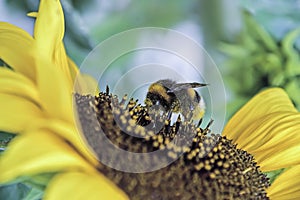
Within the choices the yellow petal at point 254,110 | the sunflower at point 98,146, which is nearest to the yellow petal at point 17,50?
the sunflower at point 98,146

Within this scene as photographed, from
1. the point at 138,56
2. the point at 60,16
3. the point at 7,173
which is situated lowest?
the point at 7,173

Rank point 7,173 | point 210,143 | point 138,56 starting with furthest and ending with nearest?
point 138,56
point 210,143
point 7,173

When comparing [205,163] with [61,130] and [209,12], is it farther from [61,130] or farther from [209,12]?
[209,12]

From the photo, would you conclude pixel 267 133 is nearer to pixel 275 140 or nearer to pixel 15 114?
pixel 275 140

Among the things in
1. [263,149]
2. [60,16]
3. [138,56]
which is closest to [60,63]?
[60,16]

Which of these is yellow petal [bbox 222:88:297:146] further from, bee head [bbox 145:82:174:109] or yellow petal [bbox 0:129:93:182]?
yellow petal [bbox 0:129:93:182]

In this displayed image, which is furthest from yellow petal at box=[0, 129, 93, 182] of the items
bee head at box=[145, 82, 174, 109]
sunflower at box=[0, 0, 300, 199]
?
bee head at box=[145, 82, 174, 109]

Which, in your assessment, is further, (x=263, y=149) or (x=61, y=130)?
(x=263, y=149)
